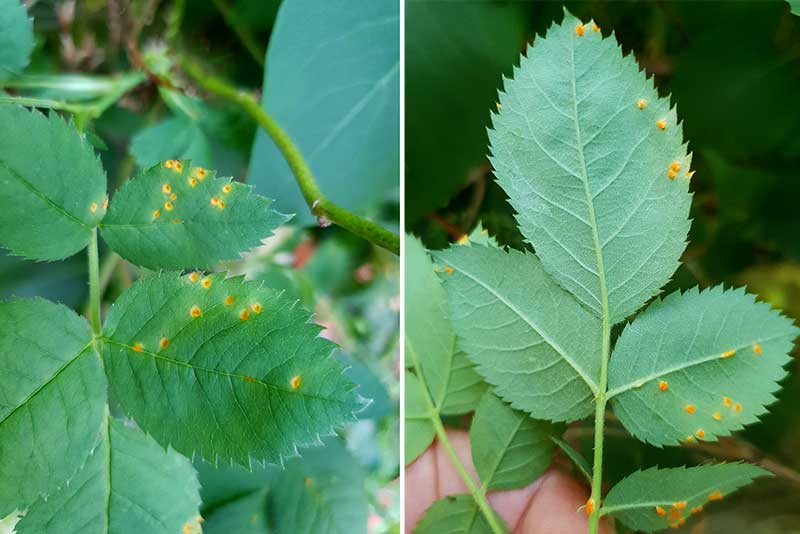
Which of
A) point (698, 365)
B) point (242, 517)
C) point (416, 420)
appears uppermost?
point (698, 365)

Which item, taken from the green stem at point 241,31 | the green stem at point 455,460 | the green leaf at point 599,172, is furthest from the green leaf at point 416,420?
the green stem at point 241,31

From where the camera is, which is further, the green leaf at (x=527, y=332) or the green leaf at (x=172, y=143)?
the green leaf at (x=172, y=143)

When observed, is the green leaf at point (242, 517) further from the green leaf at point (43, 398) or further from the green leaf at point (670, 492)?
the green leaf at point (670, 492)

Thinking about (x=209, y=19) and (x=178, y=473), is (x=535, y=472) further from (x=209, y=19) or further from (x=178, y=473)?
(x=209, y=19)

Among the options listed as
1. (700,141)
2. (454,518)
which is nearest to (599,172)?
(700,141)

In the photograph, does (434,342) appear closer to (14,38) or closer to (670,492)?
(670,492)

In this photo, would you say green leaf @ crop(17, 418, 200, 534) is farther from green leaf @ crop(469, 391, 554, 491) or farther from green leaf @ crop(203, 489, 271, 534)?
green leaf @ crop(469, 391, 554, 491)

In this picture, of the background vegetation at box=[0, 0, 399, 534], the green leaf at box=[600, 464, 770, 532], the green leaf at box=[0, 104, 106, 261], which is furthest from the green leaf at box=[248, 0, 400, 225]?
the green leaf at box=[600, 464, 770, 532]
